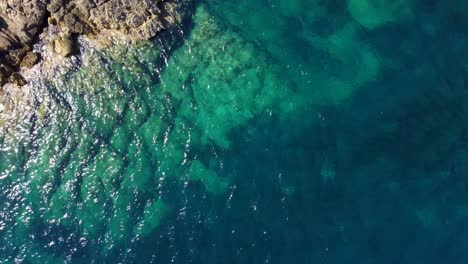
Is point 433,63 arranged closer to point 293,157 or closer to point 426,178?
point 426,178

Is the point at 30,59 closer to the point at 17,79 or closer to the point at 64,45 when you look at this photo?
the point at 17,79

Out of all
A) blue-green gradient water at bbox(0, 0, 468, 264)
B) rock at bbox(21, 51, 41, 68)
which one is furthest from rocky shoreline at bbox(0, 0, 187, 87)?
blue-green gradient water at bbox(0, 0, 468, 264)

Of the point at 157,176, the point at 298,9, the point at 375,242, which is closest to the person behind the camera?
the point at 375,242

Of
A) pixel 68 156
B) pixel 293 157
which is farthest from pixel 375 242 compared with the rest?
pixel 68 156

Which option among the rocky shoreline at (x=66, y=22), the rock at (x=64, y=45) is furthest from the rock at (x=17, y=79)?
the rock at (x=64, y=45)

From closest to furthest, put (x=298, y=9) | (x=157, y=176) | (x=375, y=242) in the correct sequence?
(x=375, y=242), (x=157, y=176), (x=298, y=9)

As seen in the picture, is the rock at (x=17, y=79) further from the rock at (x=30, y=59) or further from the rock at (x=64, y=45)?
the rock at (x=64, y=45)

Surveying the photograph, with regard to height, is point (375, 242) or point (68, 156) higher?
point (68, 156)
